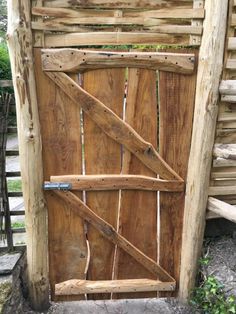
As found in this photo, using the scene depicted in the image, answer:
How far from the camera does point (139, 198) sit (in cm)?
260

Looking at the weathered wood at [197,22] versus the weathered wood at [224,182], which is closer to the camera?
the weathered wood at [197,22]

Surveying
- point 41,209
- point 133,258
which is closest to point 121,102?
point 41,209

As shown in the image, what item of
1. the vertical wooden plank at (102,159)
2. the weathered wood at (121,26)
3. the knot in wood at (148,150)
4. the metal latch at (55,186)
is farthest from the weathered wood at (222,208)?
the weathered wood at (121,26)

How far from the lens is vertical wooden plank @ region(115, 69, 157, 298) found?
2.35 m

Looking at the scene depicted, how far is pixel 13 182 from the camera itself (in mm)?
4434

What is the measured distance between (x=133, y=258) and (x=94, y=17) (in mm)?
1825

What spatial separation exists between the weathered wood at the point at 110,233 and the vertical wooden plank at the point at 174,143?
0.23 ft

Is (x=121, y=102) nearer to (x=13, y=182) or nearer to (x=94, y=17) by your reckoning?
(x=94, y=17)

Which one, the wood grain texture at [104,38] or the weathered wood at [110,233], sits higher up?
the wood grain texture at [104,38]

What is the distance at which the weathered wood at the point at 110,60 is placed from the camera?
2213 mm

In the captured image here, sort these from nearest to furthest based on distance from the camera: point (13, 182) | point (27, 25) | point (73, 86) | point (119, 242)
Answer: point (27, 25) < point (73, 86) < point (119, 242) < point (13, 182)

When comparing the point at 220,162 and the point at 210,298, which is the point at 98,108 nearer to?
the point at 220,162

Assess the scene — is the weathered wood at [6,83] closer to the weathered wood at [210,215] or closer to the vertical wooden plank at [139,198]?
the vertical wooden plank at [139,198]

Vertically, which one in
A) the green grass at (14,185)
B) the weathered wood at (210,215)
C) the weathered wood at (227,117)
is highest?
the weathered wood at (227,117)
